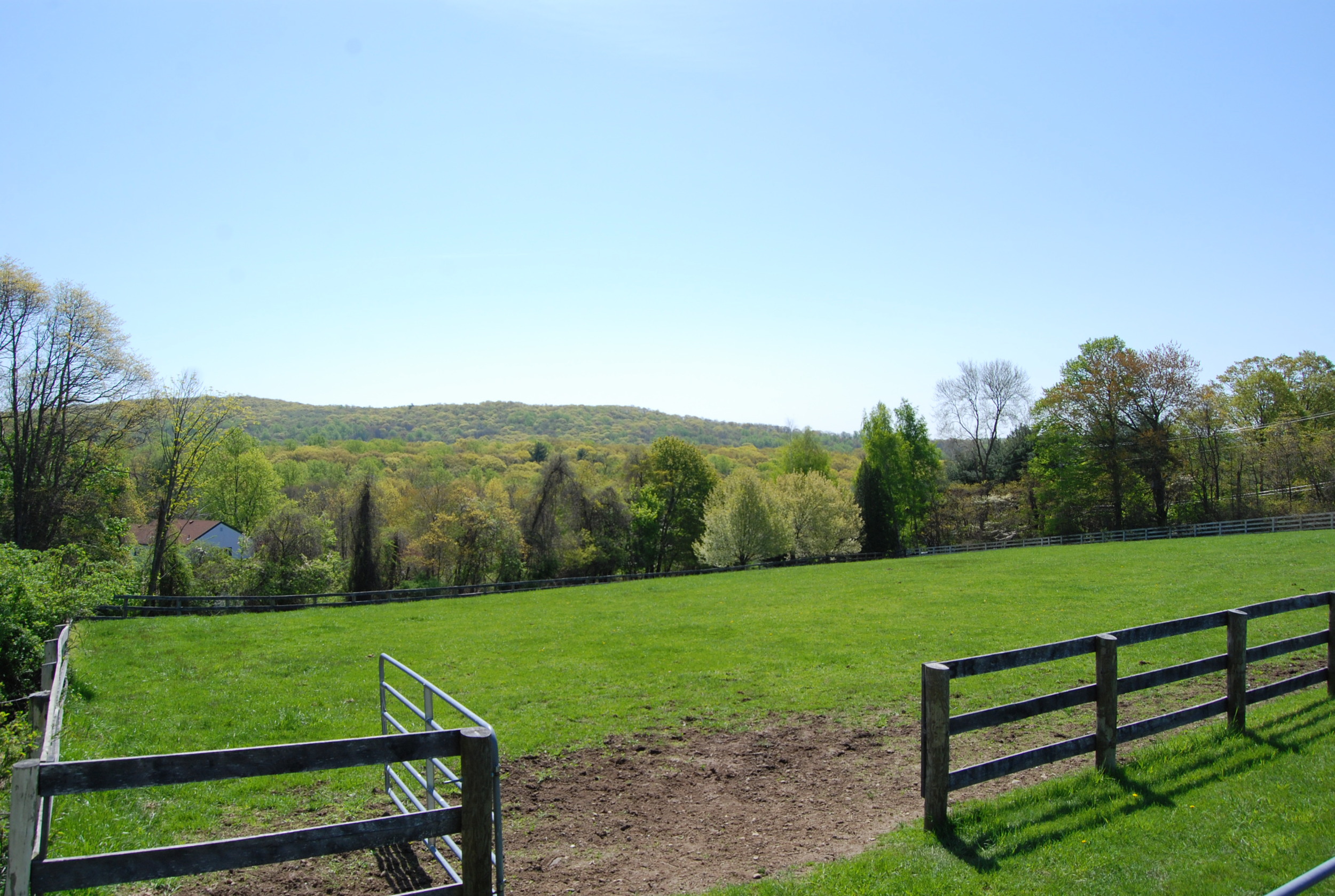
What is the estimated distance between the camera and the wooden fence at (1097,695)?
5621mm

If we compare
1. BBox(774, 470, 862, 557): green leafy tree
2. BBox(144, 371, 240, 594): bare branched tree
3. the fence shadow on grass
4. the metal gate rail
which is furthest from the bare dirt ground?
BBox(774, 470, 862, 557): green leafy tree

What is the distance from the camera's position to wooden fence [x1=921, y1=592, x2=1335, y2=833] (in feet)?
18.4

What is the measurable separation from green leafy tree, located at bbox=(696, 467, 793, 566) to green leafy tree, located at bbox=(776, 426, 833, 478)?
21.1 meters

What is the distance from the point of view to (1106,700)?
6520 mm

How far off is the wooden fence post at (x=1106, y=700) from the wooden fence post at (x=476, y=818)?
5371 millimetres

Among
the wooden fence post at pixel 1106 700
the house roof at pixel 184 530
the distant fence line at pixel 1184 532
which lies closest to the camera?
the wooden fence post at pixel 1106 700

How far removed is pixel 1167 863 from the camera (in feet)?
16.1

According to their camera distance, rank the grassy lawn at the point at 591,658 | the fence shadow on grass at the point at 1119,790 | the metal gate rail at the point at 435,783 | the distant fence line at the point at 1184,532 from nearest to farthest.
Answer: the metal gate rail at the point at 435,783
the fence shadow on grass at the point at 1119,790
the grassy lawn at the point at 591,658
the distant fence line at the point at 1184,532

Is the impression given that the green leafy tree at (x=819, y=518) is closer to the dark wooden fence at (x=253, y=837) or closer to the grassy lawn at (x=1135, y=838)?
the grassy lawn at (x=1135, y=838)

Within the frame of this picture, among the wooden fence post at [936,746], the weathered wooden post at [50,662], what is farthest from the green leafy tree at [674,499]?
the wooden fence post at [936,746]

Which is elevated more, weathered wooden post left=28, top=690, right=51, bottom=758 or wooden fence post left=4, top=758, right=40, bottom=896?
wooden fence post left=4, top=758, right=40, bottom=896

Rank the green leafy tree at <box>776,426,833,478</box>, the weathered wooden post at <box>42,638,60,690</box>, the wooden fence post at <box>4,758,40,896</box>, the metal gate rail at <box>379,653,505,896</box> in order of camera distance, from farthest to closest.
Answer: the green leafy tree at <box>776,426,833,478</box> → the weathered wooden post at <box>42,638,60,690</box> → the metal gate rail at <box>379,653,505,896</box> → the wooden fence post at <box>4,758,40,896</box>

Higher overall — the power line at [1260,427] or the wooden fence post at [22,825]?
the power line at [1260,427]

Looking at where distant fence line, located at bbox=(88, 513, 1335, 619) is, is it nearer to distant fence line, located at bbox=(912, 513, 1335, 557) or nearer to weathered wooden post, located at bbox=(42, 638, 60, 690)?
distant fence line, located at bbox=(912, 513, 1335, 557)
